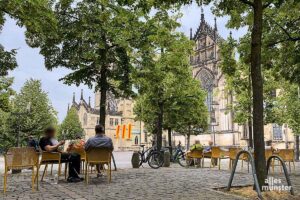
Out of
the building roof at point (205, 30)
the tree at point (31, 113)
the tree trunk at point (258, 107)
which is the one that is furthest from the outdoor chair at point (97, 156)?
the building roof at point (205, 30)

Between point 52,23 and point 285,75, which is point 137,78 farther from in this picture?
point 285,75

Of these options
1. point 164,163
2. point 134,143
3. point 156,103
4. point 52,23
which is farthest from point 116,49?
point 134,143

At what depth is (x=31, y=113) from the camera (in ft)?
141

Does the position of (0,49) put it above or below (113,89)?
above

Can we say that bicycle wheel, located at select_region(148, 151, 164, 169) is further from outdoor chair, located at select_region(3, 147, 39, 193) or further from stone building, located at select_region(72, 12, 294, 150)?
stone building, located at select_region(72, 12, 294, 150)

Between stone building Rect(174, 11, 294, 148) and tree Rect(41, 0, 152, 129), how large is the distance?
3676 centimetres

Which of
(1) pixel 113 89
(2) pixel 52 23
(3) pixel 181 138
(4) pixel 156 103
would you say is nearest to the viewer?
(2) pixel 52 23

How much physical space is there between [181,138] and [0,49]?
5395cm

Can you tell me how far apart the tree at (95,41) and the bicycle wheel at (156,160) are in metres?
4.65

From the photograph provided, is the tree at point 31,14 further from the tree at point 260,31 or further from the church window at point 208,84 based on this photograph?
the church window at point 208,84

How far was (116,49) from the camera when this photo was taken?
1370 cm

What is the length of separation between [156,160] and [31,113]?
29.0 metres

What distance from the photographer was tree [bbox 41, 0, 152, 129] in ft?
41.7

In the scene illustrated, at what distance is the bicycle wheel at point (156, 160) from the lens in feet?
57.0
